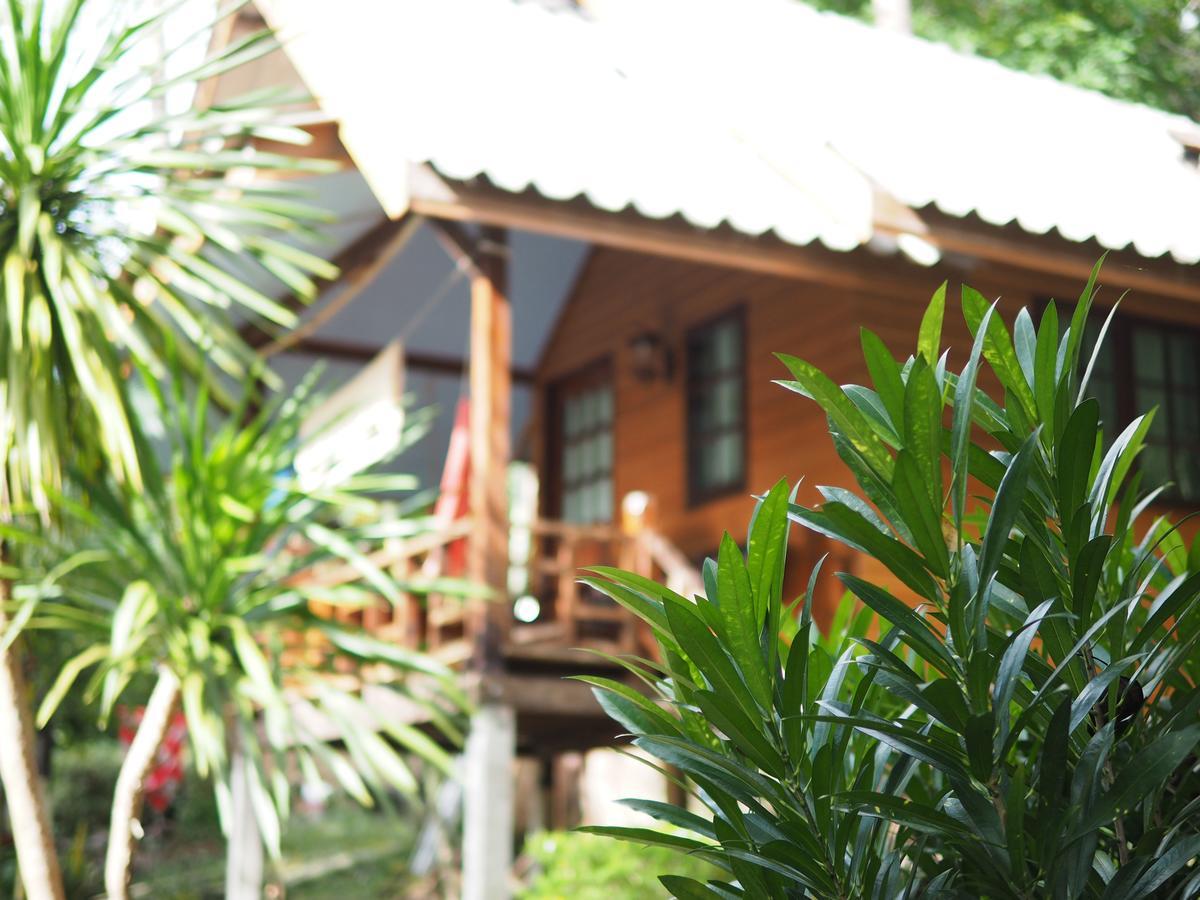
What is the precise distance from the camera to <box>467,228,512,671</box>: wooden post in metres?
6.41

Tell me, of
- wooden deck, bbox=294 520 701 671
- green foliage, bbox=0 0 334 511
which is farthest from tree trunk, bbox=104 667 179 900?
wooden deck, bbox=294 520 701 671

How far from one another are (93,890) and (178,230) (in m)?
5.82

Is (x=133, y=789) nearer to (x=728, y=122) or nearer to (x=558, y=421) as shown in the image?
(x=728, y=122)

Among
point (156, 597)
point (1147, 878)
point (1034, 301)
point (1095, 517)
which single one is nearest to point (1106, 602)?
point (1095, 517)

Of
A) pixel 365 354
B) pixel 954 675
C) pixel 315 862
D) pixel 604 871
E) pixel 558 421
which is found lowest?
pixel 315 862

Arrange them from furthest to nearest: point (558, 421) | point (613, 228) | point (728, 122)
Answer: point (558, 421)
point (728, 122)
point (613, 228)

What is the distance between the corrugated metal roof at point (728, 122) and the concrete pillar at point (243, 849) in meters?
3.32

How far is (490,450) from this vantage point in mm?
6473

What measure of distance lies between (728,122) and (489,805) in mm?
3420

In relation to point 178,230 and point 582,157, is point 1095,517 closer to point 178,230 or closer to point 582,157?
point 178,230

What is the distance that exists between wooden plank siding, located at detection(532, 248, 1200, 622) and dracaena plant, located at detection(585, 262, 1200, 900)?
14.6 ft

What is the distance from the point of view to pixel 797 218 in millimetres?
6047

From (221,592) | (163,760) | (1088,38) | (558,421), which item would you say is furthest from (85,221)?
(1088,38)

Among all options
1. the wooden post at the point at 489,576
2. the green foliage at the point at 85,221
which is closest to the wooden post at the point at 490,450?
the wooden post at the point at 489,576
